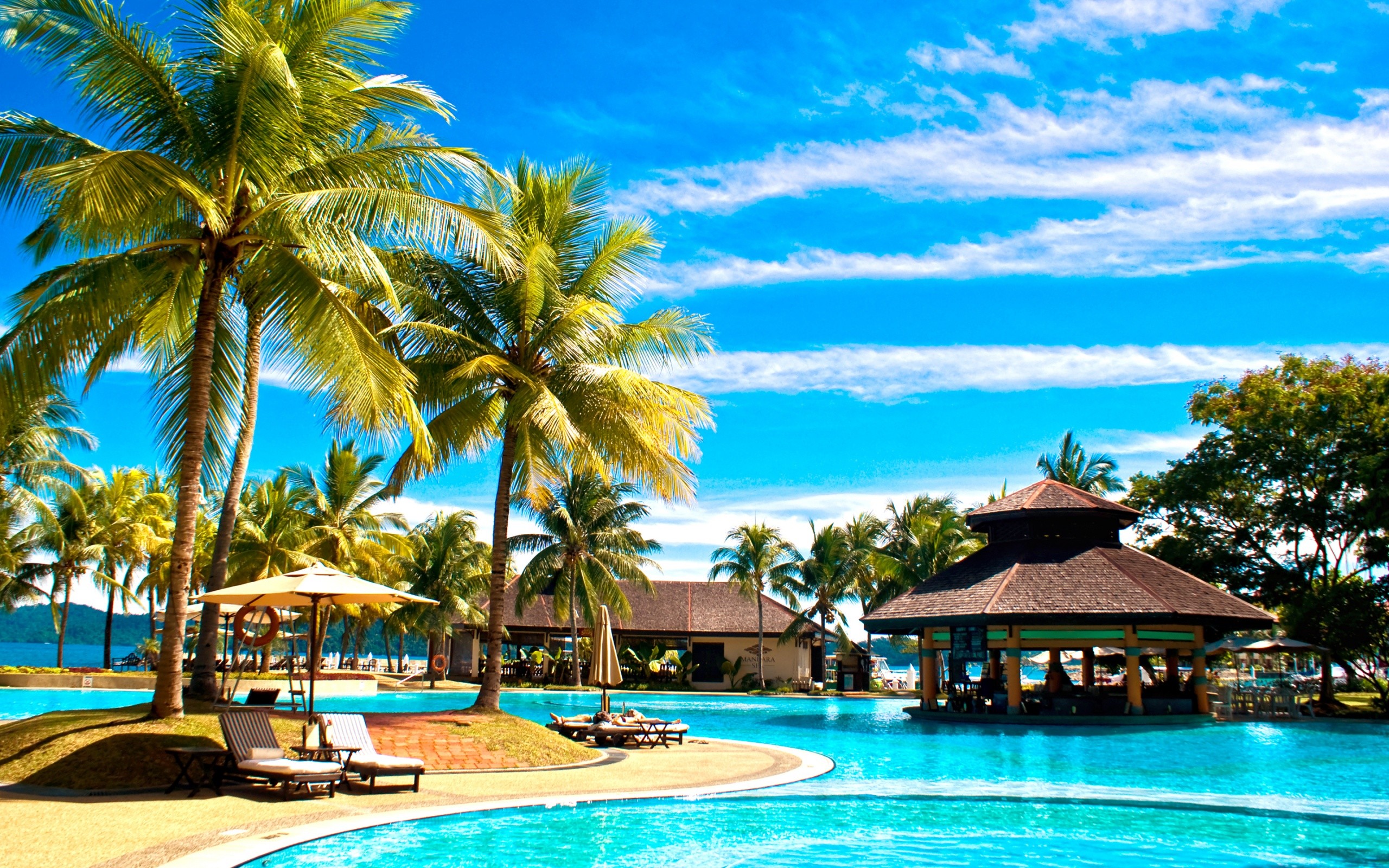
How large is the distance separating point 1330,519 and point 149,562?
42.6 m

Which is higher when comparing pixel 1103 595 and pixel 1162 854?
pixel 1103 595

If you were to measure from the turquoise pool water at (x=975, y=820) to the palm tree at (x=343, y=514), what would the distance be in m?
Answer: 21.2

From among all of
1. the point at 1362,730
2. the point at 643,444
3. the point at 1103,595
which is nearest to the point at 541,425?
the point at 643,444

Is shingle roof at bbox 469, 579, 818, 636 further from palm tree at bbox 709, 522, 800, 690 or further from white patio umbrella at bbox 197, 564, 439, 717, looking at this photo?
white patio umbrella at bbox 197, 564, 439, 717

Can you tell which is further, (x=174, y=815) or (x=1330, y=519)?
(x=1330, y=519)

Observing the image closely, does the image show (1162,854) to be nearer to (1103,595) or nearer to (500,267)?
(500,267)

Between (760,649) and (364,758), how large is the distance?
33.3 m

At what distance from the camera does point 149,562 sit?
3909 centimetres

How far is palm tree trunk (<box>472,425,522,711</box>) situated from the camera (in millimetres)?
15195

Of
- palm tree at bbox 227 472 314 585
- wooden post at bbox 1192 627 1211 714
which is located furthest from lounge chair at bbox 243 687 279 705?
wooden post at bbox 1192 627 1211 714

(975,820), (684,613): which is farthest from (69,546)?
(975,820)

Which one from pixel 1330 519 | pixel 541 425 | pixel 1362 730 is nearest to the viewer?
pixel 541 425

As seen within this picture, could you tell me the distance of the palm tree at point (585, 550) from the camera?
39125 millimetres

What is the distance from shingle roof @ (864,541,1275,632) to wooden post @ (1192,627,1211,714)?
0.63 meters
